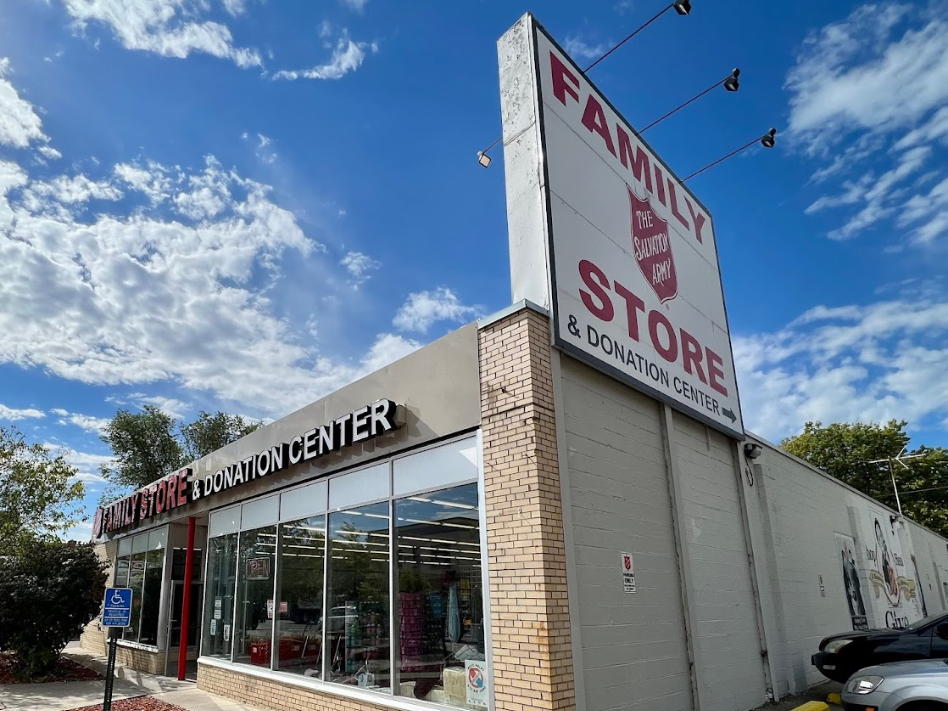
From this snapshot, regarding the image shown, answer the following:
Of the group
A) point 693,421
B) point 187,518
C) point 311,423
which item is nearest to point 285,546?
point 311,423

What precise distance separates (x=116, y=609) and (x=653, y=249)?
Answer: 921 centimetres

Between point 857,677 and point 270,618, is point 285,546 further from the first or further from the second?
point 857,677

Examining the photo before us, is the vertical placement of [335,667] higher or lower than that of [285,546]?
lower

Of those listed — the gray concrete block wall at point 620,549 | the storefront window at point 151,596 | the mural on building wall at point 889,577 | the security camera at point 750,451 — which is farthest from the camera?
the mural on building wall at point 889,577

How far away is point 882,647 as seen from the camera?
31.7 feet

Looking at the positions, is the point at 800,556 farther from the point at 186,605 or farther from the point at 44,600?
the point at 44,600

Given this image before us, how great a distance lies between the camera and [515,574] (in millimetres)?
6758

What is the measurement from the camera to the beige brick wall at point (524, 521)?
6.38m

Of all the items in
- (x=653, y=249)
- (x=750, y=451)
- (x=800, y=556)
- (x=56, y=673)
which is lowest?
(x=56, y=673)

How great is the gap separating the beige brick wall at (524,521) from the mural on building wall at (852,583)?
1154cm

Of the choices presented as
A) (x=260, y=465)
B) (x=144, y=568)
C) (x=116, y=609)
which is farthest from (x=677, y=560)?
(x=144, y=568)

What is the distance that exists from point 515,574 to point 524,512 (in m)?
0.63

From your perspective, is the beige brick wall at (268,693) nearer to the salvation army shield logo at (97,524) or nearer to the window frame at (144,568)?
the window frame at (144,568)

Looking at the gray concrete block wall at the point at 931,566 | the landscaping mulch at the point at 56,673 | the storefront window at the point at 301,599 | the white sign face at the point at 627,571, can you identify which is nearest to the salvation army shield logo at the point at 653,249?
the white sign face at the point at 627,571
